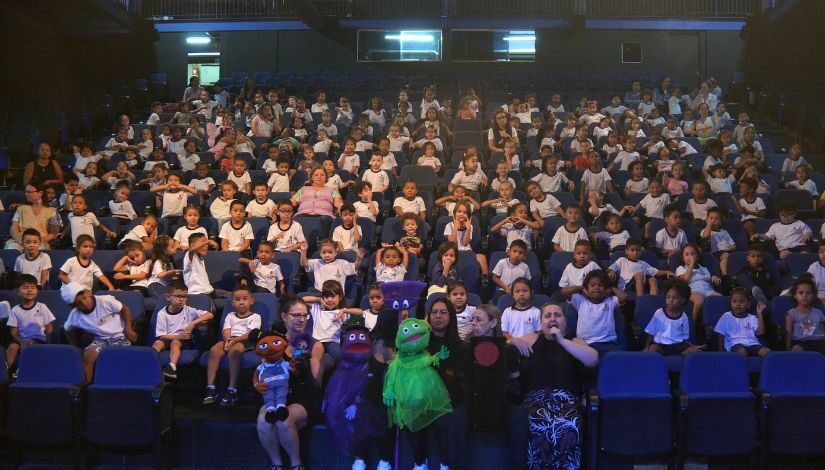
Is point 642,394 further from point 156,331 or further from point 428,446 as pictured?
point 156,331

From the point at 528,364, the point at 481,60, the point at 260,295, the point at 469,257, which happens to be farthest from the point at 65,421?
the point at 481,60

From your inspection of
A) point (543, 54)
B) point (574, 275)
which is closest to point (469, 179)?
point (574, 275)

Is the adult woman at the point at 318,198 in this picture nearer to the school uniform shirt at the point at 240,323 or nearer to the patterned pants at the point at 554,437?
the school uniform shirt at the point at 240,323

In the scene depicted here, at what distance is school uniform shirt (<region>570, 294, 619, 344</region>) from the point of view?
563 centimetres

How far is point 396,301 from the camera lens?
5.04m

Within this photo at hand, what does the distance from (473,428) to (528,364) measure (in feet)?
1.64

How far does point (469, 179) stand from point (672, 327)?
3581mm

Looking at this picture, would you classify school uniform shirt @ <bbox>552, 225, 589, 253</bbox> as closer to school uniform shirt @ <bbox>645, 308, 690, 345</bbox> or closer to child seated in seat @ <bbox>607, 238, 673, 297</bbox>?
child seated in seat @ <bbox>607, 238, 673, 297</bbox>

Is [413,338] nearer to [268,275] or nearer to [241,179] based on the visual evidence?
[268,275]

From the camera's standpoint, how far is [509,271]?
6574mm

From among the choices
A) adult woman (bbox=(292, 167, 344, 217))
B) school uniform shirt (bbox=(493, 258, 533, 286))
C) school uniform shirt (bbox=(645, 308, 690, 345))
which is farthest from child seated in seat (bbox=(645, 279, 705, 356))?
adult woman (bbox=(292, 167, 344, 217))

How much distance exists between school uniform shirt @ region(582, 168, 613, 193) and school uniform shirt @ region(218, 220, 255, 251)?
361 cm

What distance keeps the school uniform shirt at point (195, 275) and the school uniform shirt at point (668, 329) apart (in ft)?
11.1

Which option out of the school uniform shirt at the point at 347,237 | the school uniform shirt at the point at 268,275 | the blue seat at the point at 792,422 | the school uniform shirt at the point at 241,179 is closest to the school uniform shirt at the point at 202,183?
the school uniform shirt at the point at 241,179
